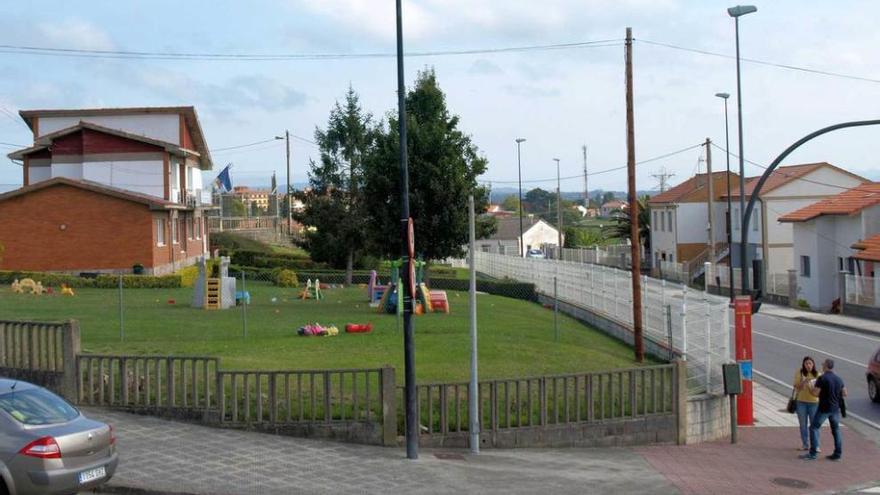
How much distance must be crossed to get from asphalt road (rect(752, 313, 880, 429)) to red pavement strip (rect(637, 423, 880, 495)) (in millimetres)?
3612

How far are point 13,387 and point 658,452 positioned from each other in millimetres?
9093

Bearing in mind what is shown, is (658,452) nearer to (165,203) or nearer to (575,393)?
(575,393)

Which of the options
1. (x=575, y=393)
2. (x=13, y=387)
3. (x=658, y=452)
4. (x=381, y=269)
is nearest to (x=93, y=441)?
(x=13, y=387)

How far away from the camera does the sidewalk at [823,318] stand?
122 ft

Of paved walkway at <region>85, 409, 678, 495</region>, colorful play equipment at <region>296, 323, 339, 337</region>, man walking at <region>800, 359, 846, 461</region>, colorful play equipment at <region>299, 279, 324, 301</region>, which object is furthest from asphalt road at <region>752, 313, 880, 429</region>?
colorful play equipment at <region>299, 279, 324, 301</region>

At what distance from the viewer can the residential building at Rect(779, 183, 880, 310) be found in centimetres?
4359

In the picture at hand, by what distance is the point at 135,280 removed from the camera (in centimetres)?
3547

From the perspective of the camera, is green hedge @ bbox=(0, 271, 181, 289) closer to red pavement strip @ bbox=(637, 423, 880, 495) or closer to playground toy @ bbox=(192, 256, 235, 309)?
playground toy @ bbox=(192, 256, 235, 309)

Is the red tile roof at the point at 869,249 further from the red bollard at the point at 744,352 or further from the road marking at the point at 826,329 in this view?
the red bollard at the point at 744,352

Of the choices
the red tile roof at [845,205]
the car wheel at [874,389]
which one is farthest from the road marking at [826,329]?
the car wheel at [874,389]

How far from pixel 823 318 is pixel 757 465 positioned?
2920 centimetres

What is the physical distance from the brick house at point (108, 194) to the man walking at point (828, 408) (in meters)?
30.6

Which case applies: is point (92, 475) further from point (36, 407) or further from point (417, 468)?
point (417, 468)

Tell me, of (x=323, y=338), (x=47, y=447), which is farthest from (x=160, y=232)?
(x=47, y=447)
